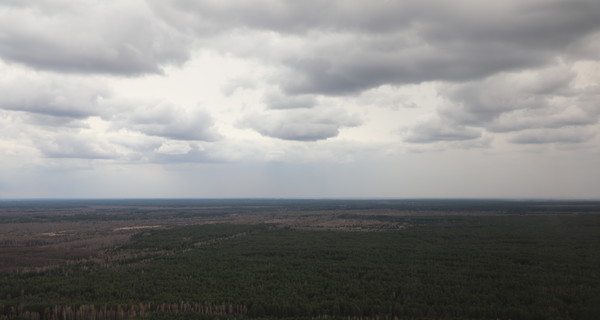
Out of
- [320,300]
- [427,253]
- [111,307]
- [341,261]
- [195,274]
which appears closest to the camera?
[111,307]

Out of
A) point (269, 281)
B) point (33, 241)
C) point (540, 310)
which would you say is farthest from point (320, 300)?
point (33, 241)

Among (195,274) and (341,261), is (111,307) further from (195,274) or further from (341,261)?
(341,261)

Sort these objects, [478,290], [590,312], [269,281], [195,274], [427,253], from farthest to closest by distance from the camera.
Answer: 1. [427,253]
2. [195,274]
3. [269,281]
4. [478,290]
5. [590,312]

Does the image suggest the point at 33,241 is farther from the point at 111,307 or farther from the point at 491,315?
the point at 491,315

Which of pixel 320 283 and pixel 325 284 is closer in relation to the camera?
pixel 325 284

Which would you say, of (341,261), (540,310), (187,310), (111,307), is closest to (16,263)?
(111,307)

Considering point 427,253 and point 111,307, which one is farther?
point 427,253
